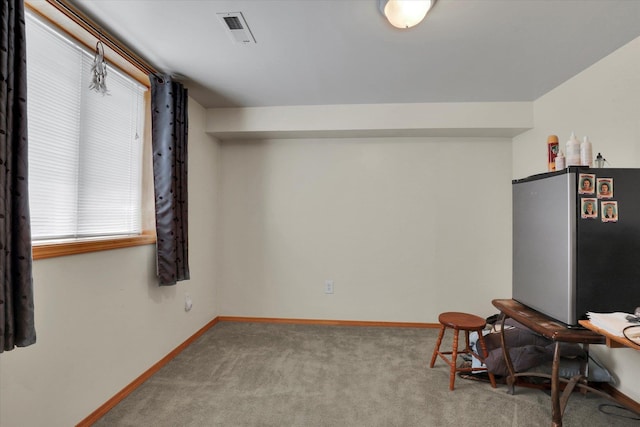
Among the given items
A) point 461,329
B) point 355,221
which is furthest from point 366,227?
point 461,329

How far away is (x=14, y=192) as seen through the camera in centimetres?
125

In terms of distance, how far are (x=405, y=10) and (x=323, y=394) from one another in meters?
2.30

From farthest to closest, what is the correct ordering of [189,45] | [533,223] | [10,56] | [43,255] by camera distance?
[189,45] < [533,223] < [43,255] < [10,56]

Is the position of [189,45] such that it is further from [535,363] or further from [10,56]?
[535,363]

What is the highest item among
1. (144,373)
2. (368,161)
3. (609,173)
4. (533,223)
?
(368,161)

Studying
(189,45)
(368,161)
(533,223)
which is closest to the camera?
(533,223)

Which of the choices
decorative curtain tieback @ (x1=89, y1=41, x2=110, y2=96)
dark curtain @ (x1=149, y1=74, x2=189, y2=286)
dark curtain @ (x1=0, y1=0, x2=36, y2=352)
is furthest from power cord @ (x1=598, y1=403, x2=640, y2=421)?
decorative curtain tieback @ (x1=89, y1=41, x2=110, y2=96)

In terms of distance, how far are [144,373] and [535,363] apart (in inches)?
106

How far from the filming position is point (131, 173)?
2277 mm

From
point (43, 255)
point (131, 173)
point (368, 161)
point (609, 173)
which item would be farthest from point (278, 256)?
point (609, 173)

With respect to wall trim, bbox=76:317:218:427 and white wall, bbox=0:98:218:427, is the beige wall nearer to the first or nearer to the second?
wall trim, bbox=76:317:218:427

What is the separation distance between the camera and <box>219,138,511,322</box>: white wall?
11.0 feet

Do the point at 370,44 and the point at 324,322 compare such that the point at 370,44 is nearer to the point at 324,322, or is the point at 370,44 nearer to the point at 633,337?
the point at 633,337

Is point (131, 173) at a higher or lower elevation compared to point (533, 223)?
higher
